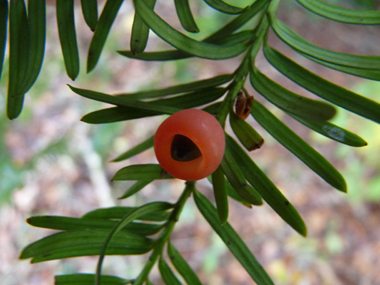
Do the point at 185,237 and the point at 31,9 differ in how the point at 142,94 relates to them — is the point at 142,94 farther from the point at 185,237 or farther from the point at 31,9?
the point at 185,237

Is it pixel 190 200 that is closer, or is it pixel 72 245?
pixel 72 245

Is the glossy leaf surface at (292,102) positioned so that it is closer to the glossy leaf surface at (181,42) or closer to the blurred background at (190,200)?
the glossy leaf surface at (181,42)

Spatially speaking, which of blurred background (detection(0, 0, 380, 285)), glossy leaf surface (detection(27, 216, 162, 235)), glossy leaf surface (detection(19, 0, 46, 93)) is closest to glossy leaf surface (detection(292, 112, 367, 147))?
glossy leaf surface (detection(27, 216, 162, 235))

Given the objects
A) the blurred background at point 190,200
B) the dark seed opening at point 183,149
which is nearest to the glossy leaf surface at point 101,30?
the dark seed opening at point 183,149

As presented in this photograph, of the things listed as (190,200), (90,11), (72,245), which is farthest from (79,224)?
(190,200)

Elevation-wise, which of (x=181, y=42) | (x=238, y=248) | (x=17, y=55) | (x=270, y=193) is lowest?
(x=238, y=248)

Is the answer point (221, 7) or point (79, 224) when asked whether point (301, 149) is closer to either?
point (221, 7)

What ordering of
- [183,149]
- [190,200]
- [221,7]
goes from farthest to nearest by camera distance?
[190,200], [221,7], [183,149]

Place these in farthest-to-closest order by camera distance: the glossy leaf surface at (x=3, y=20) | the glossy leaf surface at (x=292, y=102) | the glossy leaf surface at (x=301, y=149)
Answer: the glossy leaf surface at (x=3, y=20) → the glossy leaf surface at (x=301, y=149) → the glossy leaf surface at (x=292, y=102)
